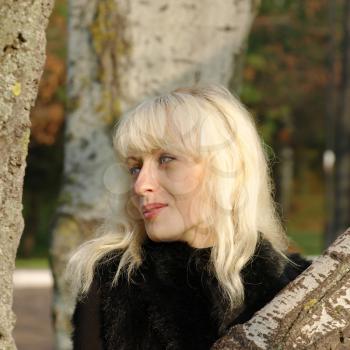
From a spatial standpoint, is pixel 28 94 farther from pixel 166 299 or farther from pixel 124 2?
pixel 124 2

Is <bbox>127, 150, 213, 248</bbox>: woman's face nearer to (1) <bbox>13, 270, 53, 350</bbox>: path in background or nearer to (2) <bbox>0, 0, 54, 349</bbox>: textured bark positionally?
(2) <bbox>0, 0, 54, 349</bbox>: textured bark

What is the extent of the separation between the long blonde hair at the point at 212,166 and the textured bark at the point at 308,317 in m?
0.46

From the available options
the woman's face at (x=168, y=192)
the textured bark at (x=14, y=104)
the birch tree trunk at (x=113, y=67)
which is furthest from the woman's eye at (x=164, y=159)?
the birch tree trunk at (x=113, y=67)

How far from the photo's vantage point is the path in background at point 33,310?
11.7m

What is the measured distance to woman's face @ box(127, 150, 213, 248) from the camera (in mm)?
2738

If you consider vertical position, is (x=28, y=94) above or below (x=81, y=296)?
above

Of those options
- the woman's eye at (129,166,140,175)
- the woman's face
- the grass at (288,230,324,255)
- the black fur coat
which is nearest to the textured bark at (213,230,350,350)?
the black fur coat

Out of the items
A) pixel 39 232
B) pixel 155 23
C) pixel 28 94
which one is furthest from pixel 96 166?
pixel 39 232

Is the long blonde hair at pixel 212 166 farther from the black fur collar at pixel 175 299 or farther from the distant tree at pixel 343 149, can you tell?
the distant tree at pixel 343 149

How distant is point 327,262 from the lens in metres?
2.22

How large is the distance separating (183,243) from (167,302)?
18 cm

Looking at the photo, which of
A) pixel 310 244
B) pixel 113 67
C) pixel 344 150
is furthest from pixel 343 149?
pixel 113 67

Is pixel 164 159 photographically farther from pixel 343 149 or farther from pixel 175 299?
pixel 343 149

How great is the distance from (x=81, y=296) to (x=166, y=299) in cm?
25
